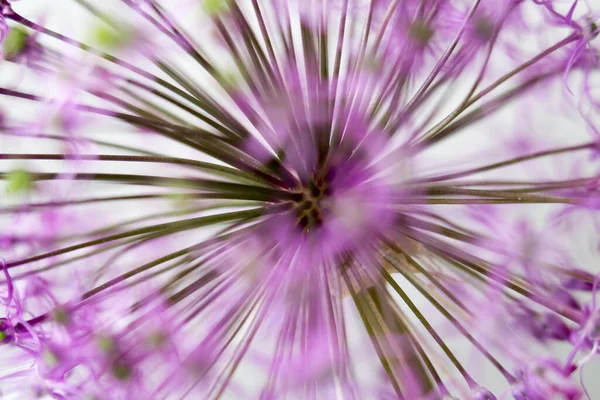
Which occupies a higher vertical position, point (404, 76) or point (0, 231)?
point (404, 76)

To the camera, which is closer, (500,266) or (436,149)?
(500,266)

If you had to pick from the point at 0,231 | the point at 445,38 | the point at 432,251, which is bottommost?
the point at 0,231

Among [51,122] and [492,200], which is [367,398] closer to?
[492,200]

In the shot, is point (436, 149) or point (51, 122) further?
point (436, 149)

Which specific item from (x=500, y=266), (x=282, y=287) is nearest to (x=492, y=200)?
(x=500, y=266)

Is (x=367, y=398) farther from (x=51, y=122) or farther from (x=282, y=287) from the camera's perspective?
(x=51, y=122)

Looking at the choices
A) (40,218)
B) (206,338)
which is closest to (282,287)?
(206,338)
